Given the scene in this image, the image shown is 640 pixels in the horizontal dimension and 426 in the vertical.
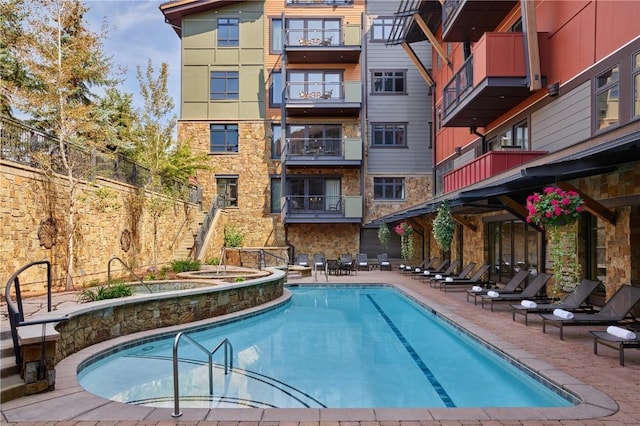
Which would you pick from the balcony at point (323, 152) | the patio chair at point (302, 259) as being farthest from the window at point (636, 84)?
the patio chair at point (302, 259)

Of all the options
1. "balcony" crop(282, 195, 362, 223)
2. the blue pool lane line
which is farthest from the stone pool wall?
"balcony" crop(282, 195, 362, 223)

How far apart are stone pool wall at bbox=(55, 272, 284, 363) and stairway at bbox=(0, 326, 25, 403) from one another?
0.60 metres

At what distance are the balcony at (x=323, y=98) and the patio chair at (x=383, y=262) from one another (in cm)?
758

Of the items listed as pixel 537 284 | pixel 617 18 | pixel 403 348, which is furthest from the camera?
pixel 537 284

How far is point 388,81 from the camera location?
24672mm

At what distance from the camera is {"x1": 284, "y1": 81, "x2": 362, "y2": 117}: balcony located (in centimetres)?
2305

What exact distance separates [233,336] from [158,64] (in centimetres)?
1196

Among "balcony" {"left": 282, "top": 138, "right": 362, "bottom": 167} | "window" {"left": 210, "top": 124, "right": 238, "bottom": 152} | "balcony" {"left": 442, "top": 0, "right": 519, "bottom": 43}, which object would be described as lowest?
"balcony" {"left": 282, "top": 138, "right": 362, "bottom": 167}

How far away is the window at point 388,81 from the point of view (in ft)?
80.7

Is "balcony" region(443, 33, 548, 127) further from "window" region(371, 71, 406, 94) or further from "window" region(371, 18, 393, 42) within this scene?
"window" region(371, 18, 393, 42)

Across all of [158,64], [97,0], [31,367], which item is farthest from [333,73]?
[31,367]

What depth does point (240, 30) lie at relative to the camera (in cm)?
2494

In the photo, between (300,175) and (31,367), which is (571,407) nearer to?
(31,367)

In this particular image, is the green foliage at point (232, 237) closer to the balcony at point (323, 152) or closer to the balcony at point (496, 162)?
the balcony at point (323, 152)
